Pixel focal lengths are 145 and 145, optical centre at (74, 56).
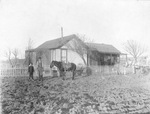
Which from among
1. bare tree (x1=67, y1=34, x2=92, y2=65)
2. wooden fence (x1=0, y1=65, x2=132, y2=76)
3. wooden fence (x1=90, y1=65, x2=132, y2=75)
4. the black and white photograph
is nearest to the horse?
the black and white photograph

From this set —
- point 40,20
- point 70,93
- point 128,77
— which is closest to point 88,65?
point 128,77

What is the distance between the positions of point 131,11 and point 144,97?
1.87m

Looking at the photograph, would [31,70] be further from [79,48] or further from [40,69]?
[79,48]

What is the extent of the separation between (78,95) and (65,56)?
1.21 meters

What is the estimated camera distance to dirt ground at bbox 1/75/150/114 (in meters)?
2.26

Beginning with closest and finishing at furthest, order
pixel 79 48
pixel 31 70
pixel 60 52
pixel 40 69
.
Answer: pixel 31 70 → pixel 40 69 → pixel 60 52 → pixel 79 48

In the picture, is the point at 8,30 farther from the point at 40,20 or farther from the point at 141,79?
the point at 141,79

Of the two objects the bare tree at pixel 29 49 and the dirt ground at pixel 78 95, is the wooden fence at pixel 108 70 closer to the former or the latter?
the dirt ground at pixel 78 95

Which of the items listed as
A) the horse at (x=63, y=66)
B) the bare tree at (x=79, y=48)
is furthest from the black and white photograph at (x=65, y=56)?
the bare tree at (x=79, y=48)

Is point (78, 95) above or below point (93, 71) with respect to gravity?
below

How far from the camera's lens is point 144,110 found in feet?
9.25

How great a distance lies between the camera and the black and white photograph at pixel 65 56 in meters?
2.29

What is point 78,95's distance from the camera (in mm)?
2779

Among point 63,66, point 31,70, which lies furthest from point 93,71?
point 31,70
